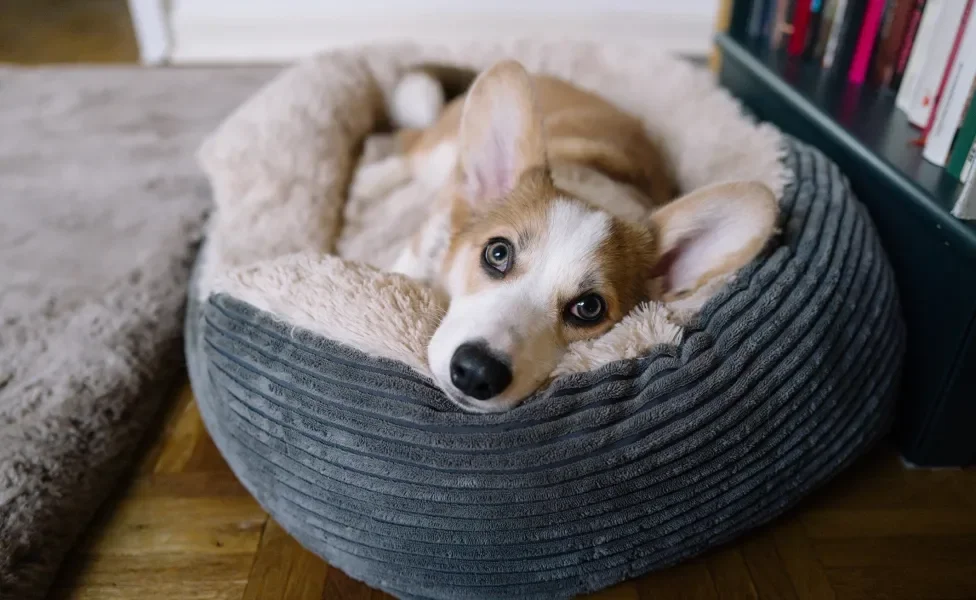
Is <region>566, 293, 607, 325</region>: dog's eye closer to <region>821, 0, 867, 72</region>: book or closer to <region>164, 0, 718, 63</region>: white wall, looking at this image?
<region>821, 0, 867, 72</region>: book

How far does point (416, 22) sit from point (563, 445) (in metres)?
2.57

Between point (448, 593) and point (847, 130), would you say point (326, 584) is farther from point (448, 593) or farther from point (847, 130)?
point (847, 130)

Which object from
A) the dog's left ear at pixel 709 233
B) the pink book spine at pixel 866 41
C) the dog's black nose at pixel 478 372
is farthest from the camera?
the pink book spine at pixel 866 41

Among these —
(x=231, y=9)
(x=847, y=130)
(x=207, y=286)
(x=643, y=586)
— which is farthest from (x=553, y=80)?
(x=231, y=9)

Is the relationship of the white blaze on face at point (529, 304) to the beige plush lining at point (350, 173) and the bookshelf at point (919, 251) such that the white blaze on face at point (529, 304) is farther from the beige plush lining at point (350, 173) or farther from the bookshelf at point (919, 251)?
the bookshelf at point (919, 251)

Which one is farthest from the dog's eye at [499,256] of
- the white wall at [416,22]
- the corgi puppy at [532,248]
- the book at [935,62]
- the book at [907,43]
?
the white wall at [416,22]

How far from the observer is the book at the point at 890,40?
5.03ft

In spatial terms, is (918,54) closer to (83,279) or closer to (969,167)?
(969,167)

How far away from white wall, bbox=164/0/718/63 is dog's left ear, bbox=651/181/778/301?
2.13m

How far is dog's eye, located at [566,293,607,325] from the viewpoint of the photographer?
1.08 metres

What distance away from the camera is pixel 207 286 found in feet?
4.40

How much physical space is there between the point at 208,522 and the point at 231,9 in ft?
8.29

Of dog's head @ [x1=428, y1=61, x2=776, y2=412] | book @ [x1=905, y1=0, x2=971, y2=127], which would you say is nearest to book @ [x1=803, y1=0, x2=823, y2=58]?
book @ [x1=905, y1=0, x2=971, y2=127]

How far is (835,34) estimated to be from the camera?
1749 millimetres
